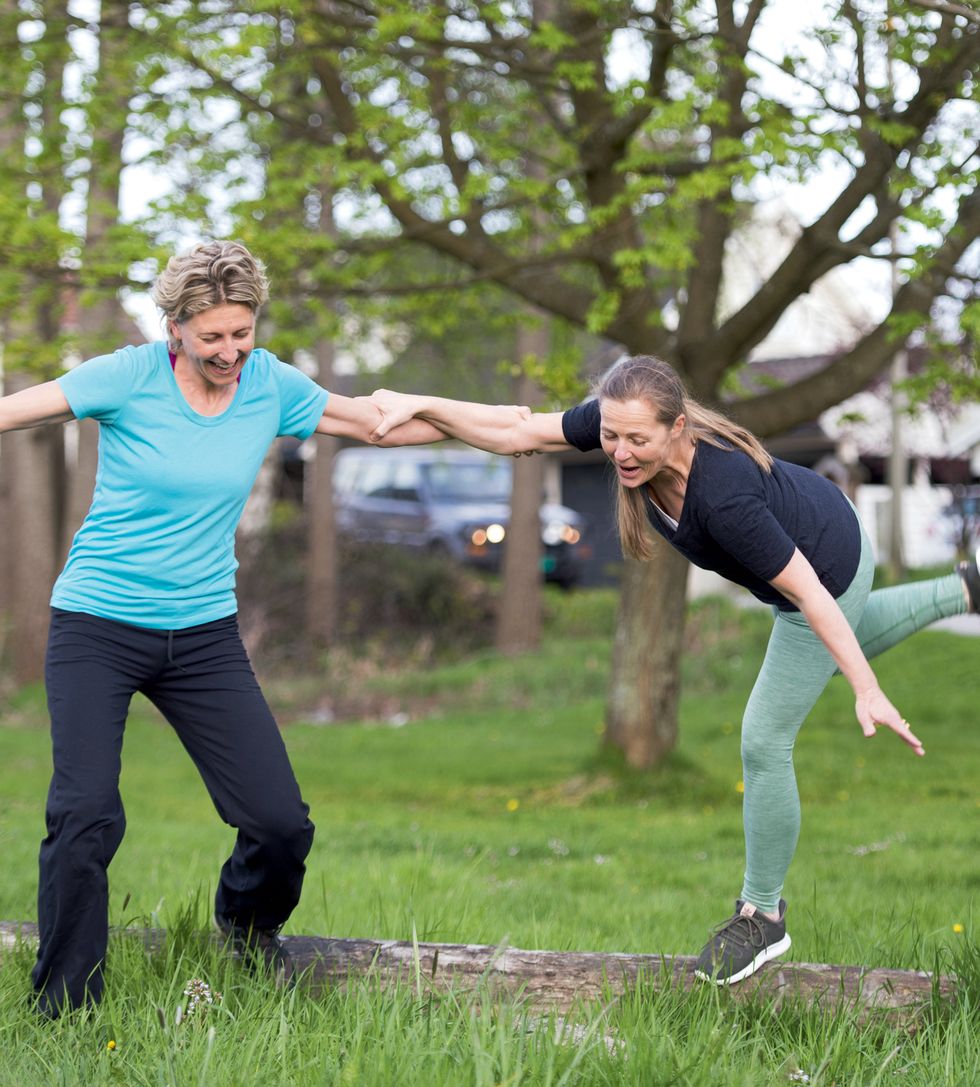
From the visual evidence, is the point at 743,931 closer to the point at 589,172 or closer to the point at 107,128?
the point at 589,172

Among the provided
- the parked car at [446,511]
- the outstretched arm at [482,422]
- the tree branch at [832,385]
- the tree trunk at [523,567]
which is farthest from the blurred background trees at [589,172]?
the parked car at [446,511]

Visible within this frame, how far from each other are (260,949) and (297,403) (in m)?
1.64

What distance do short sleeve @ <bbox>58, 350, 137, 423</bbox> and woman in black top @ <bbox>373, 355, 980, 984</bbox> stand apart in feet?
2.88

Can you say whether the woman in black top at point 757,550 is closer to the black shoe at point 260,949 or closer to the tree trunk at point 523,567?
the black shoe at point 260,949

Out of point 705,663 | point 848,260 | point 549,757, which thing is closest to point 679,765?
point 549,757

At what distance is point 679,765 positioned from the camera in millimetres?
10445

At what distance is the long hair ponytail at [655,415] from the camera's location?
12.4ft

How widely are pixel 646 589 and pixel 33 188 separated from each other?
328 inches

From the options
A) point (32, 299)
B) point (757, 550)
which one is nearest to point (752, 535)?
point (757, 550)

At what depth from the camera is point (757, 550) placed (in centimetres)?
369

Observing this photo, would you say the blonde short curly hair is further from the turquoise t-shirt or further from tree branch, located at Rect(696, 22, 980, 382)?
tree branch, located at Rect(696, 22, 980, 382)

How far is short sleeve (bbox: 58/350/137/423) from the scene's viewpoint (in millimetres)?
3836

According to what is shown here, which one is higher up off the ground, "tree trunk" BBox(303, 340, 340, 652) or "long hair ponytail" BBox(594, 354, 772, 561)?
"long hair ponytail" BBox(594, 354, 772, 561)

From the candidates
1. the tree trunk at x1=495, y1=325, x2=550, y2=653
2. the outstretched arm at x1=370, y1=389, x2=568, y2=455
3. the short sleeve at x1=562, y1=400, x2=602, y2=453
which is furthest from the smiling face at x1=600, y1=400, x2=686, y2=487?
the tree trunk at x1=495, y1=325, x2=550, y2=653
